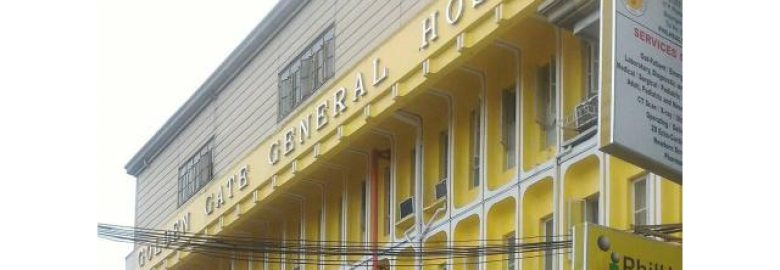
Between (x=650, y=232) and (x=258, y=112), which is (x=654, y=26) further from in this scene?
(x=258, y=112)

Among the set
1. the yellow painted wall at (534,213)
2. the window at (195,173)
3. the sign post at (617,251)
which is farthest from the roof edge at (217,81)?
the sign post at (617,251)

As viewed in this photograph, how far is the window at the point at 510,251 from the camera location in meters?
24.7

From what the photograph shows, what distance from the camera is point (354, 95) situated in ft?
89.7

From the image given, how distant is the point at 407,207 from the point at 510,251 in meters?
3.31

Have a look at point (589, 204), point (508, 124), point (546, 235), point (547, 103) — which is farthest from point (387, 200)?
point (589, 204)

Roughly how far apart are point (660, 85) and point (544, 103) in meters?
6.87

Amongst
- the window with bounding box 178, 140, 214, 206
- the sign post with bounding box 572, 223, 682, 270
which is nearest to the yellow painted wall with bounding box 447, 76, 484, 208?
the sign post with bounding box 572, 223, 682, 270

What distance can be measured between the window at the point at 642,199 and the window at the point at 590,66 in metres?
1.43

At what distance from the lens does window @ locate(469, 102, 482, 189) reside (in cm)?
2625

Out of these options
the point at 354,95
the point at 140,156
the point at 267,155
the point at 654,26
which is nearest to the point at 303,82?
the point at 267,155

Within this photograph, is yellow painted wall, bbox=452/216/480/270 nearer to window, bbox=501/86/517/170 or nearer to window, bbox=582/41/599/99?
window, bbox=501/86/517/170

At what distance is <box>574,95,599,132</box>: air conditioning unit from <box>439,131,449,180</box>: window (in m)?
4.04

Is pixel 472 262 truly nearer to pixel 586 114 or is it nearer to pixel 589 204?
pixel 589 204

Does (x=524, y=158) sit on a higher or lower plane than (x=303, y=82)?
lower
